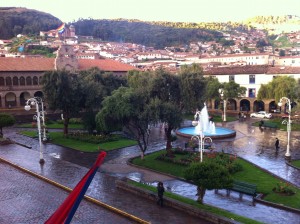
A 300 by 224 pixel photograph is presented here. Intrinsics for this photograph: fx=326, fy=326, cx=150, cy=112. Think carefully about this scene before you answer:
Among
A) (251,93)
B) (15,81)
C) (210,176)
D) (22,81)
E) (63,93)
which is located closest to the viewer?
(210,176)

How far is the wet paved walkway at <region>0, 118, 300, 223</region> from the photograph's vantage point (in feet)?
43.3

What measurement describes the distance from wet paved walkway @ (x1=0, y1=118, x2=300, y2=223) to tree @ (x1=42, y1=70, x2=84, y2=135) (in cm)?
392

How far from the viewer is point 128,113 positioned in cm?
1994

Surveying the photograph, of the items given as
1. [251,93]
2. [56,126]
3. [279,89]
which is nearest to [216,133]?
[279,89]

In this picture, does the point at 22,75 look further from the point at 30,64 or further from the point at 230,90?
the point at 230,90

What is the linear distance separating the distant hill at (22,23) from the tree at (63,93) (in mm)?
117524

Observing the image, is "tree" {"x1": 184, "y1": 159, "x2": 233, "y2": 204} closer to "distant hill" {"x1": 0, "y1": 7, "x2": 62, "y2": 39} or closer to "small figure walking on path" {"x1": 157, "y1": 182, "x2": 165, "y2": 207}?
"small figure walking on path" {"x1": 157, "y1": 182, "x2": 165, "y2": 207}

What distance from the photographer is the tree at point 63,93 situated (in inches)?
1169

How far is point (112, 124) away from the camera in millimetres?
21500

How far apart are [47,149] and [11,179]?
26.9 feet

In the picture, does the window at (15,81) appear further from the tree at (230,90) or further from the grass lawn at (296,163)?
the grass lawn at (296,163)

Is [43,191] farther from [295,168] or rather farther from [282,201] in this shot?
[295,168]

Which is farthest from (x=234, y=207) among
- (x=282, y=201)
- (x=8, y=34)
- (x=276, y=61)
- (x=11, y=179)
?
(x=8, y=34)

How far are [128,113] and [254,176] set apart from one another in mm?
8095
